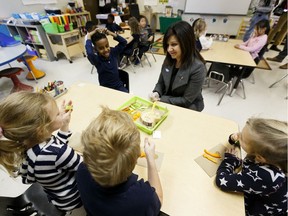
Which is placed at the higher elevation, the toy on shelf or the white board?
the white board

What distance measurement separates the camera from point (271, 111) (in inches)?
98.5

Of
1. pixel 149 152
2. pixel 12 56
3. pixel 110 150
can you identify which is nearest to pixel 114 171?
pixel 110 150

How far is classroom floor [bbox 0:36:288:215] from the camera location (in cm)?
252

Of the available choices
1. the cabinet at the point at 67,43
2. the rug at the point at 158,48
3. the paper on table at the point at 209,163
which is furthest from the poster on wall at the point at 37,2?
the paper on table at the point at 209,163

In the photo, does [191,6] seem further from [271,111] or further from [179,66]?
[179,66]

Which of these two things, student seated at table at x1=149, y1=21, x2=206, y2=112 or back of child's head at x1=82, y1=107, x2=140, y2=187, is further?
student seated at table at x1=149, y1=21, x2=206, y2=112

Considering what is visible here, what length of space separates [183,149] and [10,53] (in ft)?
10.0

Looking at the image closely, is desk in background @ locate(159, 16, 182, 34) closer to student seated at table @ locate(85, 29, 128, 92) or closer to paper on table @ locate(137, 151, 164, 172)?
student seated at table @ locate(85, 29, 128, 92)

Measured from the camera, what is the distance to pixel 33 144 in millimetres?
766

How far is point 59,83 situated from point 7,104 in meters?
0.82

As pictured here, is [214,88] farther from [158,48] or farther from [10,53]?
[10,53]

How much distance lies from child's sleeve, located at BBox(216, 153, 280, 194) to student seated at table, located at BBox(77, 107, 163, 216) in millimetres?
368

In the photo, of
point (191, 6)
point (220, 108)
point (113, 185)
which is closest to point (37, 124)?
point (113, 185)

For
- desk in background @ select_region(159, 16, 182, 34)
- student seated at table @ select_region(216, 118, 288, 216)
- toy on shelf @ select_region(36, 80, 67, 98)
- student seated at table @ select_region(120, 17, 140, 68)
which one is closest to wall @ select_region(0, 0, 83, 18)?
student seated at table @ select_region(120, 17, 140, 68)
